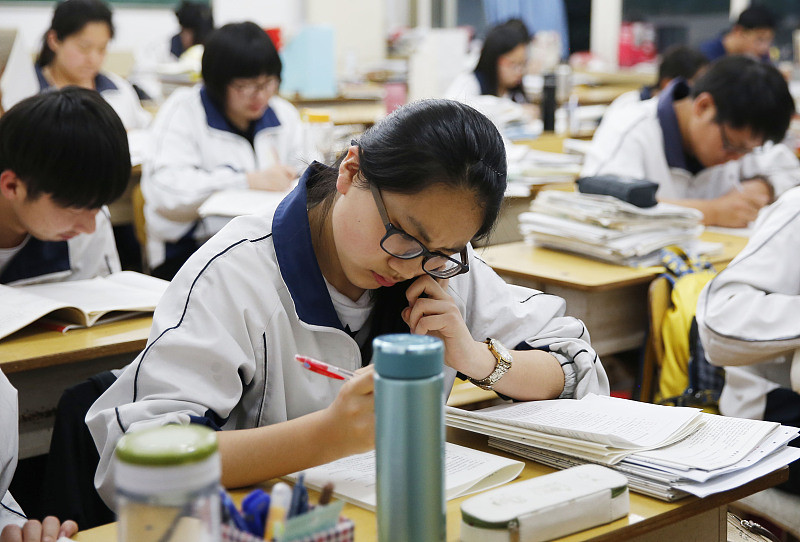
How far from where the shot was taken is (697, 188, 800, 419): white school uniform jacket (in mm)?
1728

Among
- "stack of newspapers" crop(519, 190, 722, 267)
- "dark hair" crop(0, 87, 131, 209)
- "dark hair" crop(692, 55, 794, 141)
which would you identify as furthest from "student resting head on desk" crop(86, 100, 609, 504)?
"dark hair" crop(692, 55, 794, 141)

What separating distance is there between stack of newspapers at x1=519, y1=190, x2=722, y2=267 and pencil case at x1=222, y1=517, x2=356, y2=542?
1734mm

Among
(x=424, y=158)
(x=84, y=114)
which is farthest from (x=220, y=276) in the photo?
(x=84, y=114)

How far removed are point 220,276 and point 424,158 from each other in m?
0.32

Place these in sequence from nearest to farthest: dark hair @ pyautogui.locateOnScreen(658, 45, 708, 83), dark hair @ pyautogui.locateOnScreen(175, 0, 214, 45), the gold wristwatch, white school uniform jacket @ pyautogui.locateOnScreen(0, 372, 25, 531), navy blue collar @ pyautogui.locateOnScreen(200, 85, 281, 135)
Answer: white school uniform jacket @ pyautogui.locateOnScreen(0, 372, 25, 531), the gold wristwatch, navy blue collar @ pyautogui.locateOnScreen(200, 85, 281, 135), dark hair @ pyautogui.locateOnScreen(658, 45, 708, 83), dark hair @ pyautogui.locateOnScreen(175, 0, 214, 45)

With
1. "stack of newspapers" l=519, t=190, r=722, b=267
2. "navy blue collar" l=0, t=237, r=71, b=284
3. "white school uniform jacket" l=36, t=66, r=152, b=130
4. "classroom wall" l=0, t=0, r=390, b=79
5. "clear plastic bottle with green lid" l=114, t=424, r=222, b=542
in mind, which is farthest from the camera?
"classroom wall" l=0, t=0, r=390, b=79

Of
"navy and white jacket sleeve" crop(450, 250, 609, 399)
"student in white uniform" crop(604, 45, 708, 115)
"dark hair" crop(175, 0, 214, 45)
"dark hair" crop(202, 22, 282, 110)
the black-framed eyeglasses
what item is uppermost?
"dark hair" crop(175, 0, 214, 45)

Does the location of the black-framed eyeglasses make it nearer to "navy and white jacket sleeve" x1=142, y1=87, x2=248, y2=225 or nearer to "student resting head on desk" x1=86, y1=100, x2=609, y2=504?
"student resting head on desk" x1=86, y1=100, x2=609, y2=504

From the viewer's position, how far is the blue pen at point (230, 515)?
2.52 feet

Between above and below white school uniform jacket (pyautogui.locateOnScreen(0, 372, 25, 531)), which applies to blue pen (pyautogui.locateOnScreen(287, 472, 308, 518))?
above

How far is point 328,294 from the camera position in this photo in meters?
1.26

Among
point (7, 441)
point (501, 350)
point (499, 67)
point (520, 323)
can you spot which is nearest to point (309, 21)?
point (499, 67)

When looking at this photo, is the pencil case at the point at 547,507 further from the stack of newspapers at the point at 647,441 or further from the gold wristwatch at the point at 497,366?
the gold wristwatch at the point at 497,366

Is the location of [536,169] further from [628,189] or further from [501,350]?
[501,350]
